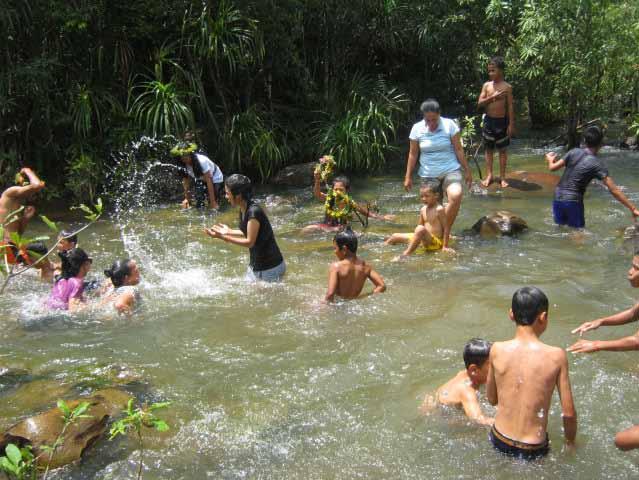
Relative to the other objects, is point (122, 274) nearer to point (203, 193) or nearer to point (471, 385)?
point (471, 385)

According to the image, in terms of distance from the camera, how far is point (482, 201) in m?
10.4

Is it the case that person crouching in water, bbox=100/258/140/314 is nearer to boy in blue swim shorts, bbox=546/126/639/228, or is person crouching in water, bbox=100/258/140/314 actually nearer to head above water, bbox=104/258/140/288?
head above water, bbox=104/258/140/288

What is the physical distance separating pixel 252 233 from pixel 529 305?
3.39 m

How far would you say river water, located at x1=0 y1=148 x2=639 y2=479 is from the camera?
412cm

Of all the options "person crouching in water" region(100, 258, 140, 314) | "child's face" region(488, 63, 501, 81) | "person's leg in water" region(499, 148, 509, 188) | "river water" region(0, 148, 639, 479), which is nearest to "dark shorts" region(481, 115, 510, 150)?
"person's leg in water" region(499, 148, 509, 188)

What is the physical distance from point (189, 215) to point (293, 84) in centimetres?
469

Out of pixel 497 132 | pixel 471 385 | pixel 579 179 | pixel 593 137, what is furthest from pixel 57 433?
pixel 497 132

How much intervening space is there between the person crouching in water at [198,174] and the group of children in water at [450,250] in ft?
0.06

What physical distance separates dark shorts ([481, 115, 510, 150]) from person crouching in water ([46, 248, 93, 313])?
22.5ft

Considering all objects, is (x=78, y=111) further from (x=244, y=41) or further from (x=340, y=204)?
(x=340, y=204)

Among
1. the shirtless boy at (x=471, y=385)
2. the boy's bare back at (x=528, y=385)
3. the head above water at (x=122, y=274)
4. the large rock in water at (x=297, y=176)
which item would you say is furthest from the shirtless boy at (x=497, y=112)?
the boy's bare back at (x=528, y=385)

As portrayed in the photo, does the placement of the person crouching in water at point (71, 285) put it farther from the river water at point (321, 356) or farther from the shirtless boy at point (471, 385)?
the shirtless boy at point (471, 385)

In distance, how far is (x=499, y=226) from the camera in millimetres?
8484

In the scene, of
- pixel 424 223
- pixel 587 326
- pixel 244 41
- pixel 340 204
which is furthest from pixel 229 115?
pixel 587 326
